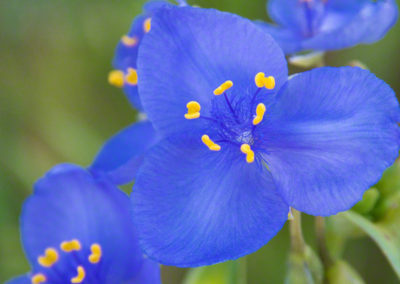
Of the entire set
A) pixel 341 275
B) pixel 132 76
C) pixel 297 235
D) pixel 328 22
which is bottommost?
pixel 341 275

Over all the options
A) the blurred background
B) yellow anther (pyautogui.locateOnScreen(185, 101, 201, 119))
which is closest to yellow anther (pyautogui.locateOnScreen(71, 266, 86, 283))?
yellow anther (pyautogui.locateOnScreen(185, 101, 201, 119))

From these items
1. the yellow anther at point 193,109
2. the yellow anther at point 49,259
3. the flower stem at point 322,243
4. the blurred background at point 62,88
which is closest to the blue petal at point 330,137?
the yellow anther at point 193,109

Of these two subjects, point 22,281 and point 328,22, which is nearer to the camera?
point 22,281

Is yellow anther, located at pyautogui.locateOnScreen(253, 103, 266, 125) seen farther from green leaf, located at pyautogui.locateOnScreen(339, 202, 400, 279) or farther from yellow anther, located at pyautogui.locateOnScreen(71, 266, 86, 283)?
yellow anther, located at pyautogui.locateOnScreen(71, 266, 86, 283)

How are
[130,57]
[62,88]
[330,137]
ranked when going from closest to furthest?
1. [330,137]
2. [130,57]
3. [62,88]

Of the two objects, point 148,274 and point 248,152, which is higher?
point 248,152

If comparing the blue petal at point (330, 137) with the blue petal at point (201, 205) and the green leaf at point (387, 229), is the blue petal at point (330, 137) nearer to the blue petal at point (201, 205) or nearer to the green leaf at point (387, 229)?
the blue petal at point (201, 205)

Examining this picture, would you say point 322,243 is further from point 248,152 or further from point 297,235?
point 248,152

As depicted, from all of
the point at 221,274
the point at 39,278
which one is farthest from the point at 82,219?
the point at 221,274
